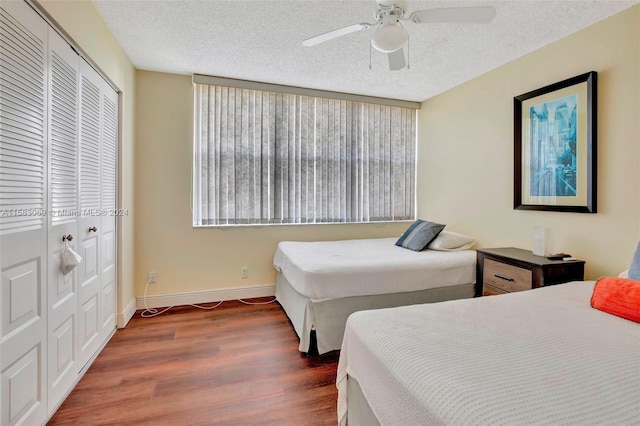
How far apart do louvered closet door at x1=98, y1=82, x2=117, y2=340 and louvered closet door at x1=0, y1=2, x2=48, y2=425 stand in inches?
31.9

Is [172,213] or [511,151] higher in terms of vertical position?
[511,151]

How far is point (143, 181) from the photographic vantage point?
3092 mm

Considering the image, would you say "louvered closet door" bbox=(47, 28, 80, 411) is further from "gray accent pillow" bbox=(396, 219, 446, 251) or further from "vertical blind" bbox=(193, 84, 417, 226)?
"gray accent pillow" bbox=(396, 219, 446, 251)

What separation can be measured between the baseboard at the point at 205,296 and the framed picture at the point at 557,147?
2768 mm

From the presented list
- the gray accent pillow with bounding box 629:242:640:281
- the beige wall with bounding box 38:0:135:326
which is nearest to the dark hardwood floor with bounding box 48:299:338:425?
the beige wall with bounding box 38:0:135:326

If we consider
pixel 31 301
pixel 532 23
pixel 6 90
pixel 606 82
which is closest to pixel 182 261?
pixel 31 301

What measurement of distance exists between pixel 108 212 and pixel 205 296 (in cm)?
135

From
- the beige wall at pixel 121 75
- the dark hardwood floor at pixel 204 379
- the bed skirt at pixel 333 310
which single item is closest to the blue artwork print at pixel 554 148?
the bed skirt at pixel 333 310

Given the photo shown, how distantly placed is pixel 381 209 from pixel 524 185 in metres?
1.63

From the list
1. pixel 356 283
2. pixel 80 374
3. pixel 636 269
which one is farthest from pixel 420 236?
pixel 80 374

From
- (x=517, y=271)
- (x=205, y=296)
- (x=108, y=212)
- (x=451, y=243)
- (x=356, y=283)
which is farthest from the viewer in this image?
(x=205, y=296)

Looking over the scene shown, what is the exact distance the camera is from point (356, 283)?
230 centimetres

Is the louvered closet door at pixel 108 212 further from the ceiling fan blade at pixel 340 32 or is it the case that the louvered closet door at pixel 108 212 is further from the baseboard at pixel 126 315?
the ceiling fan blade at pixel 340 32

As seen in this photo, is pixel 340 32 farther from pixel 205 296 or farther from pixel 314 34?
pixel 205 296
